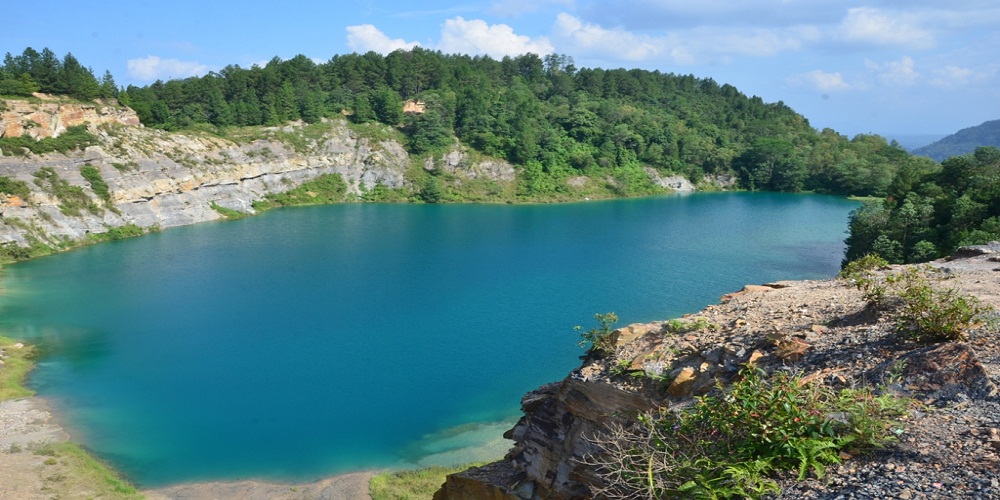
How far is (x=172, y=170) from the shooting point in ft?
192

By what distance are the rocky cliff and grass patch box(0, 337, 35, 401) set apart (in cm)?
1938

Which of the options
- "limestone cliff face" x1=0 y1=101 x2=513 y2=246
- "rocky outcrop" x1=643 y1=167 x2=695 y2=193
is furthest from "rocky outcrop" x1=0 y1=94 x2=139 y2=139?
"rocky outcrop" x1=643 y1=167 x2=695 y2=193

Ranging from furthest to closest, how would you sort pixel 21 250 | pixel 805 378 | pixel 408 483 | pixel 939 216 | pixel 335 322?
pixel 21 250 → pixel 939 216 → pixel 335 322 → pixel 408 483 → pixel 805 378

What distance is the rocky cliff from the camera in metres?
5.95

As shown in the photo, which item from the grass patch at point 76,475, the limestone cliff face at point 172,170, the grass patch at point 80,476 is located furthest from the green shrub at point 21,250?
the grass patch at point 80,476

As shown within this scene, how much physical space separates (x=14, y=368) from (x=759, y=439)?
29333mm

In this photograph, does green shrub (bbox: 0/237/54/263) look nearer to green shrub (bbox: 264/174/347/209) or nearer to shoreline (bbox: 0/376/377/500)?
green shrub (bbox: 264/174/347/209)

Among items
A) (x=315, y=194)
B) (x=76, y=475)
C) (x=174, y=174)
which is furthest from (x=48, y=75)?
(x=76, y=475)

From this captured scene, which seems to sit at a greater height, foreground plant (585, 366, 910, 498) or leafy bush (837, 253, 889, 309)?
leafy bush (837, 253, 889, 309)

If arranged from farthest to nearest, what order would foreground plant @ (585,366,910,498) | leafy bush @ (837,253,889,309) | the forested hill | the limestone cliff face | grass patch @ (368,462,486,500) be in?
the forested hill, the limestone cliff face, grass patch @ (368,462,486,500), leafy bush @ (837,253,889,309), foreground plant @ (585,366,910,498)

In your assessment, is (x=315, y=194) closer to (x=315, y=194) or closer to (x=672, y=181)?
(x=315, y=194)

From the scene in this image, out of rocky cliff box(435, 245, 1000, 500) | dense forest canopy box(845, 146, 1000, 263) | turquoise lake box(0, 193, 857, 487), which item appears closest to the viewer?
rocky cliff box(435, 245, 1000, 500)

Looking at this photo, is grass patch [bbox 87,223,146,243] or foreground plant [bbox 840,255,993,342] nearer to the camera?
foreground plant [bbox 840,255,993,342]

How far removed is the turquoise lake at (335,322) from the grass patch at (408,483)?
0.69 m
